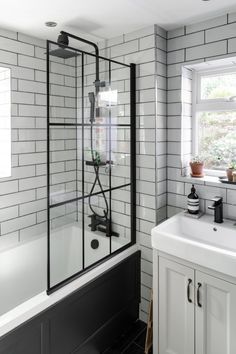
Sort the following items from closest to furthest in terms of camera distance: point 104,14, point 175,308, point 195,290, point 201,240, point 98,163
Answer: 1. point 195,290
2. point 175,308
3. point 104,14
4. point 201,240
5. point 98,163

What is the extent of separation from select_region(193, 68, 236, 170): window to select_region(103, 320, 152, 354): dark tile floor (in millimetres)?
1449

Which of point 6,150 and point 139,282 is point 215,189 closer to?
point 139,282

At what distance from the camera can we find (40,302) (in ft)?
5.25

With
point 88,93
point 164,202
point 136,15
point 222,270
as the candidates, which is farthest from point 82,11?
point 222,270

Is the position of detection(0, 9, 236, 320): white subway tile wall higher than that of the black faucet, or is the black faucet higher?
detection(0, 9, 236, 320): white subway tile wall

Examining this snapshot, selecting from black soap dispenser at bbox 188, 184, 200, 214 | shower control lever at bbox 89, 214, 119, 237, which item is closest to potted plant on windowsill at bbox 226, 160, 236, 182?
black soap dispenser at bbox 188, 184, 200, 214

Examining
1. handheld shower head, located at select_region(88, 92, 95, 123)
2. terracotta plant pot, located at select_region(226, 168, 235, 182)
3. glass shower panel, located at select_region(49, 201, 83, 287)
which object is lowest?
glass shower panel, located at select_region(49, 201, 83, 287)

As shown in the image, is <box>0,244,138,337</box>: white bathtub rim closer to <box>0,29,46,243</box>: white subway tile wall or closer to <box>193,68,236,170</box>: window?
<box>0,29,46,243</box>: white subway tile wall

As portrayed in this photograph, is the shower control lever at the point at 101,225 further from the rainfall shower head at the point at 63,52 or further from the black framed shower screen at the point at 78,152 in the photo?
the rainfall shower head at the point at 63,52

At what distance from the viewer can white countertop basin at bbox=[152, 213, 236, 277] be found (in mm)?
1566

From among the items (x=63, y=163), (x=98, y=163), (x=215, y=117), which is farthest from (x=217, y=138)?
(x=63, y=163)

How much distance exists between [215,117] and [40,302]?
1851 millimetres

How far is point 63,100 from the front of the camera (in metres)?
1.84

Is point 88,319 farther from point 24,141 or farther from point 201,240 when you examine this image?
point 24,141
